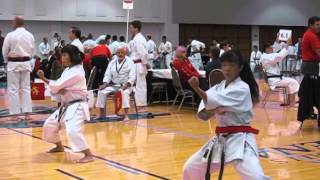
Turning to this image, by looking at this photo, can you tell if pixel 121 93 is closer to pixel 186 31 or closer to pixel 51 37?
pixel 51 37

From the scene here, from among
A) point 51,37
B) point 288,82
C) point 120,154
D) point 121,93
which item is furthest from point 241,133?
point 51,37

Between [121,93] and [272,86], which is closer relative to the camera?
[121,93]

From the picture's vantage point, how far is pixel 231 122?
358cm

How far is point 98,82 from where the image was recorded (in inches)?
499

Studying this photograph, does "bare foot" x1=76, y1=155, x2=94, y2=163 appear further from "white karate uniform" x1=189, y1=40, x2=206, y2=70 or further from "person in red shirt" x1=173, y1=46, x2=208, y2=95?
"white karate uniform" x1=189, y1=40, x2=206, y2=70

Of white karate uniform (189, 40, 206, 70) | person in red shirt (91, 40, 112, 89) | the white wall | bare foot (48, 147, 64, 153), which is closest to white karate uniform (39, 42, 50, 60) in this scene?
the white wall

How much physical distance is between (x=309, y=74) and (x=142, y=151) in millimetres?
2926

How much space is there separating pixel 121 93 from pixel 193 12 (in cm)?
1582

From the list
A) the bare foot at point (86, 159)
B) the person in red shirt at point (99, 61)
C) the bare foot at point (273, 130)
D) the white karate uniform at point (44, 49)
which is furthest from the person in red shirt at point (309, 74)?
the white karate uniform at point (44, 49)

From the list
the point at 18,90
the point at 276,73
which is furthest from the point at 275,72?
the point at 18,90

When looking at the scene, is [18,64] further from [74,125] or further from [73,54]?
[74,125]

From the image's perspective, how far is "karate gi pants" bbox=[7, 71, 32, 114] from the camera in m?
8.82

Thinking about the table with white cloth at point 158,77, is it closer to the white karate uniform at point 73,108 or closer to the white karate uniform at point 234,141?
the white karate uniform at point 73,108

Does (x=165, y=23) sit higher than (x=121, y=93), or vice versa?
(x=165, y=23)
